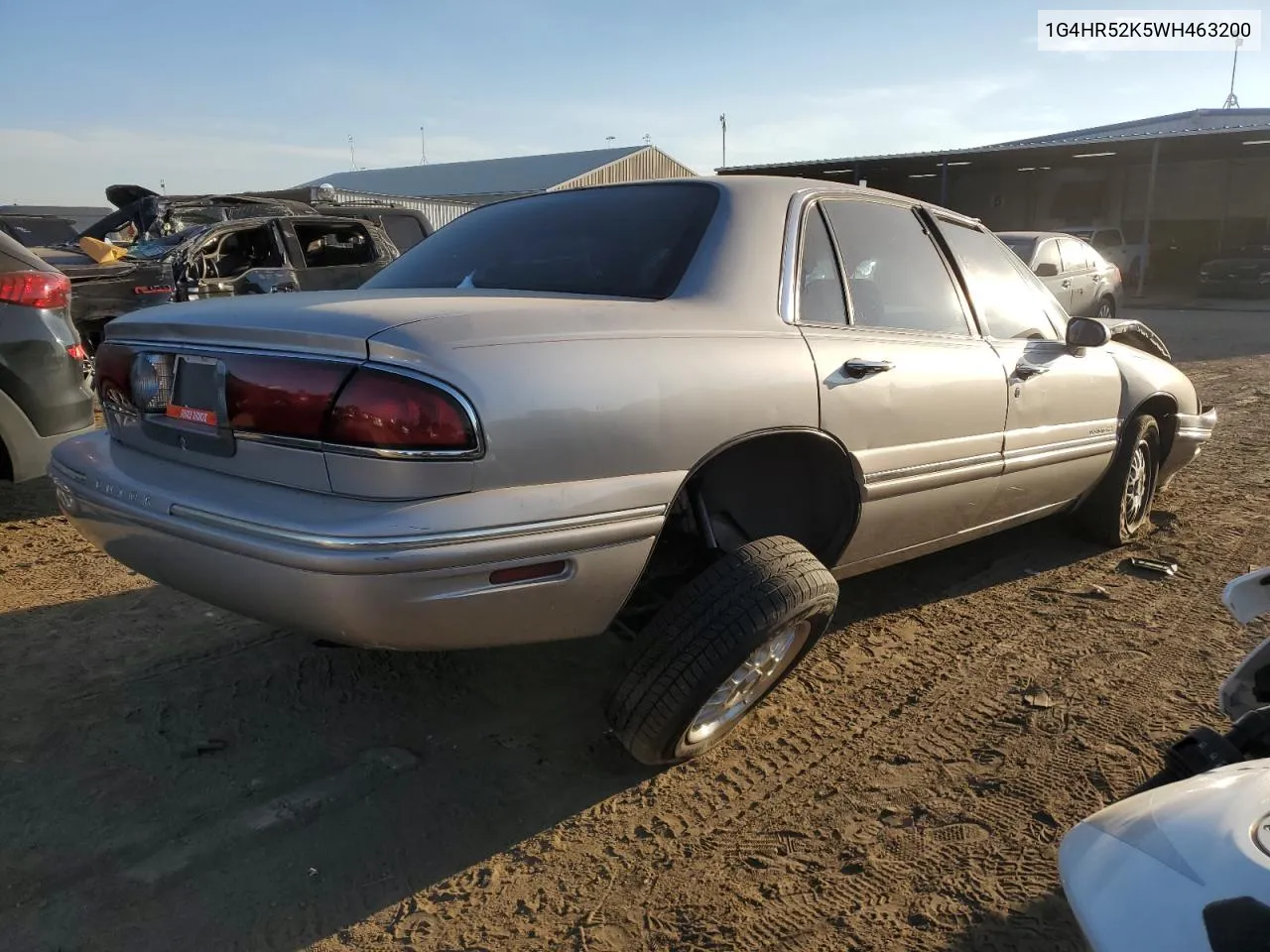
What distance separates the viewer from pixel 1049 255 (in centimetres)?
1184

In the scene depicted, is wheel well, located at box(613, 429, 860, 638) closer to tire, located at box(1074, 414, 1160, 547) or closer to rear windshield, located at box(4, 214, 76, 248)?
tire, located at box(1074, 414, 1160, 547)

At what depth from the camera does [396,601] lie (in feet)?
6.47

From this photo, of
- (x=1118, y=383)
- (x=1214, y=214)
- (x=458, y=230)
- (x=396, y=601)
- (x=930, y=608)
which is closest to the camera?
(x=396, y=601)

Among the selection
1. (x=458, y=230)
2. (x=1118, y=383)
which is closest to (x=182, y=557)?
(x=458, y=230)

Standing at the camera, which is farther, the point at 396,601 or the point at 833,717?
the point at 833,717

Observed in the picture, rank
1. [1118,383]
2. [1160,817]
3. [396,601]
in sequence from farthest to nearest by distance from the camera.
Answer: [1118,383], [396,601], [1160,817]

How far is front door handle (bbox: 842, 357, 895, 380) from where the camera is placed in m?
2.74

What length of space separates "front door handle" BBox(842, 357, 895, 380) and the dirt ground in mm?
1057

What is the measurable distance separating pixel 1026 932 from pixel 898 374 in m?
1.61

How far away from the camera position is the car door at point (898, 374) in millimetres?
2797

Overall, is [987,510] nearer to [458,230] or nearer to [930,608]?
[930,608]

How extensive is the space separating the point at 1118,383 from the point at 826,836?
2758 mm

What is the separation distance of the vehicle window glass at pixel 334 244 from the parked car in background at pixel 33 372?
179 inches

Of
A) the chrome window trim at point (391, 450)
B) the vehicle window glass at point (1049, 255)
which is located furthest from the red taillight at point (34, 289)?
the vehicle window glass at point (1049, 255)
